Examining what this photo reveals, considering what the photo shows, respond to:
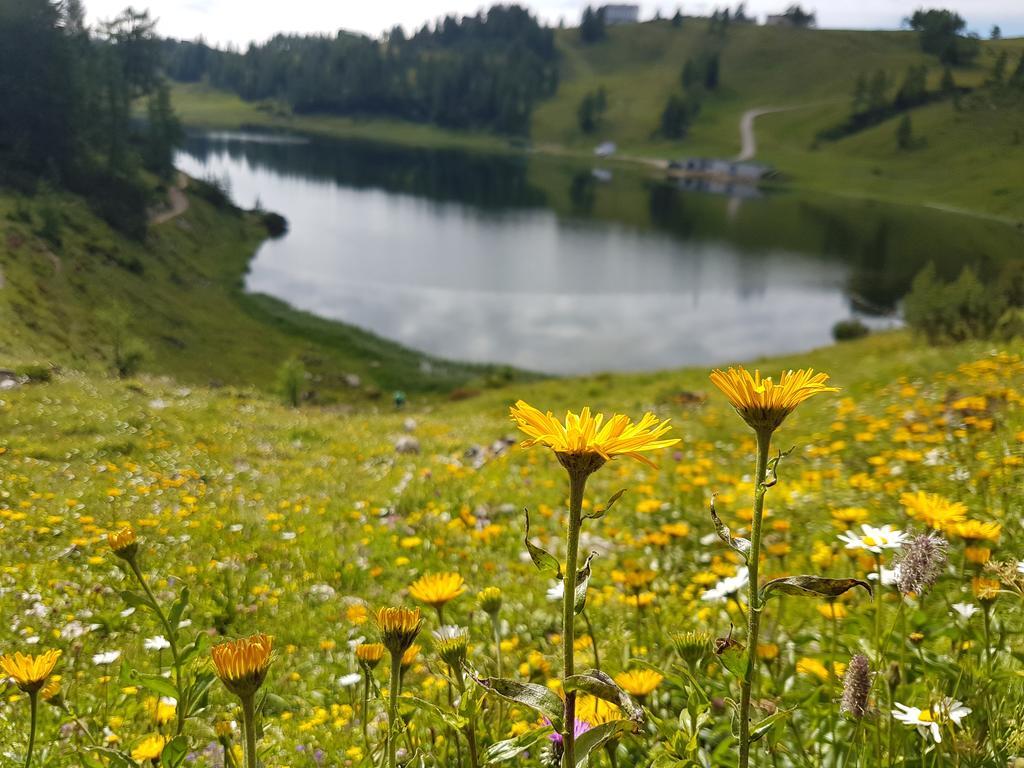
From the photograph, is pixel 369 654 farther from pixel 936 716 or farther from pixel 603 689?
pixel 936 716

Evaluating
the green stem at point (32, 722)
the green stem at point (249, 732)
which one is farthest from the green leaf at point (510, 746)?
the green stem at point (32, 722)

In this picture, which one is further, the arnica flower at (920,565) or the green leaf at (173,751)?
the arnica flower at (920,565)

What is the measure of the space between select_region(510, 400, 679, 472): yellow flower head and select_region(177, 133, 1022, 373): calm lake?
38.3 meters

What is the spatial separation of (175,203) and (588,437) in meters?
73.3

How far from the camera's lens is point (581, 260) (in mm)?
66125

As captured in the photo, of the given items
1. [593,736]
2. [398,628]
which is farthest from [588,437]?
[398,628]

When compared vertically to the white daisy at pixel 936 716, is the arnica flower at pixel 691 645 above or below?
above

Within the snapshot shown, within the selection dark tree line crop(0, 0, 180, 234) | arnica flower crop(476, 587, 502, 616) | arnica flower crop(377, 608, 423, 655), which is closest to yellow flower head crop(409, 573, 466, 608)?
arnica flower crop(476, 587, 502, 616)

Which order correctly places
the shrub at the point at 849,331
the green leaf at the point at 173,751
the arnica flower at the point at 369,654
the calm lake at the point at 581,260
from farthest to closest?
the calm lake at the point at 581,260 < the shrub at the point at 849,331 < the arnica flower at the point at 369,654 < the green leaf at the point at 173,751

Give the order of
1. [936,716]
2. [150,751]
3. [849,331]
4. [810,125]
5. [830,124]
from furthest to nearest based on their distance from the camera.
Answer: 1. [810,125]
2. [830,124]
3. [849,331]
4. [150,751]
5. [936,716]

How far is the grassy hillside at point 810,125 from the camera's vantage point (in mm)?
117250

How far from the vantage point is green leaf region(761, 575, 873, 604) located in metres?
1.27

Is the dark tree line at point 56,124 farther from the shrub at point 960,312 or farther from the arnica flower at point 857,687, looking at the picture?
the arnica flower at point 857,687

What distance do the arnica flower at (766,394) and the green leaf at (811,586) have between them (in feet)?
1.06
